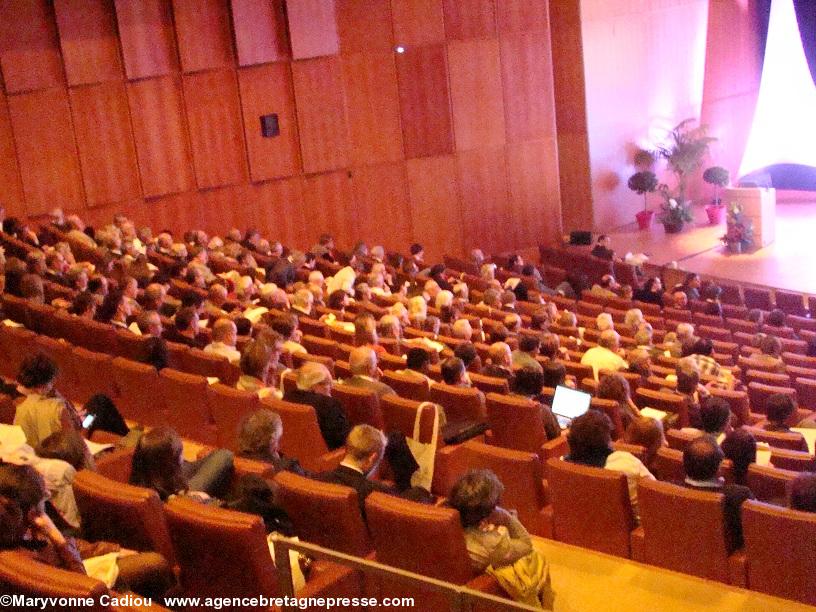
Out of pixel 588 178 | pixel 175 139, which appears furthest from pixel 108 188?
pixel 588 178

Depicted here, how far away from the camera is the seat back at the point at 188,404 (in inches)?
211

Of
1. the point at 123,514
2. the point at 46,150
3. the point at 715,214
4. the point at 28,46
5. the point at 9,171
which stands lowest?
the point at 715,214

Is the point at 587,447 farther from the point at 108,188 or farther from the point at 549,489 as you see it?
the point at 108,188

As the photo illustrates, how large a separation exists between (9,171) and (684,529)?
30.5ft

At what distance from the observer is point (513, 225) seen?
47.7ft

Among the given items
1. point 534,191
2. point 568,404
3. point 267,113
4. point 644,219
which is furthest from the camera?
point 644,219

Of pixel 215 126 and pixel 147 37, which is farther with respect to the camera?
pixel 215 126

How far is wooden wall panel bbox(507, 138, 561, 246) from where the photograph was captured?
1442cm

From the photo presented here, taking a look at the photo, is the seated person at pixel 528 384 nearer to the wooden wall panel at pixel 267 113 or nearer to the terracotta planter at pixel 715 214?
the wooden wall panel at pixel 267 113

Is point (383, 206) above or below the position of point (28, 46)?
below

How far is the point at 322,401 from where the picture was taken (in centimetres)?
484

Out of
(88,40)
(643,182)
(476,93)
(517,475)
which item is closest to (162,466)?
→ (517,475)

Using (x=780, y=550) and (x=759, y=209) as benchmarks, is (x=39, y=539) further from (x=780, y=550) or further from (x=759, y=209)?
(x=759, y=209)

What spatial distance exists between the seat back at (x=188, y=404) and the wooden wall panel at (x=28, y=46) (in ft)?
22.3
